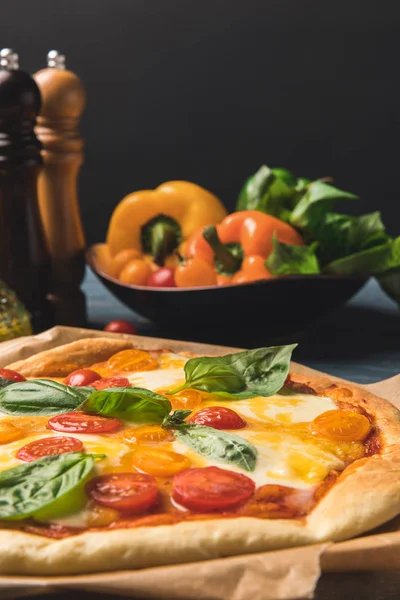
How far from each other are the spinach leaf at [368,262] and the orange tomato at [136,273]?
0.88m

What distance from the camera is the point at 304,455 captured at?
2283mm

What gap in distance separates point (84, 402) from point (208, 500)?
22.1 inches

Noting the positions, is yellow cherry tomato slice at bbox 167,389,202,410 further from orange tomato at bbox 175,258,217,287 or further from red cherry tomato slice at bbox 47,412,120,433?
orange tomato at bbox 175,258,217,287

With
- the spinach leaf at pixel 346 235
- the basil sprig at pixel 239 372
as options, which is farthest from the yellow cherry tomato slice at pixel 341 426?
the spinach leaf at pixel 346 235

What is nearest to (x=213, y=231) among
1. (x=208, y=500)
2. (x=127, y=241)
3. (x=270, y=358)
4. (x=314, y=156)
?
(x=127, y=241)

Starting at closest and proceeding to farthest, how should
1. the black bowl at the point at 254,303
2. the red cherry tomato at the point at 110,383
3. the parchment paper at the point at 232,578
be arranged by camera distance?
the parchment paper at the point at 232,578 → the red cherry tomato at the point at 110,383 → the black bowl at the point at 254,303

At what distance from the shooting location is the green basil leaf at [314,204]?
4047 millimetres

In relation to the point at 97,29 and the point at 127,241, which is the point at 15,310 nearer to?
the point at 127,241

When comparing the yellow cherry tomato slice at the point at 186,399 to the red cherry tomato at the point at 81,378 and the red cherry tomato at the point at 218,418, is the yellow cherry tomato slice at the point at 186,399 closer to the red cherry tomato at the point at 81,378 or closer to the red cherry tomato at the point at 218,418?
the red cherry tomato at the point at 218,418

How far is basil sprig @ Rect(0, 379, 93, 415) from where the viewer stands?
2.48 metres

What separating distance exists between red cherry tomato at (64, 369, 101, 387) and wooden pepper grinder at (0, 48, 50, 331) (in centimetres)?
100

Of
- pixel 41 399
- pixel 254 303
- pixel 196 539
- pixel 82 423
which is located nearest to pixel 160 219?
pixel 254 303

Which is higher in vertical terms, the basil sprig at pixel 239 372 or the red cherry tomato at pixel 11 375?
the basil sprig at pixel 239 372

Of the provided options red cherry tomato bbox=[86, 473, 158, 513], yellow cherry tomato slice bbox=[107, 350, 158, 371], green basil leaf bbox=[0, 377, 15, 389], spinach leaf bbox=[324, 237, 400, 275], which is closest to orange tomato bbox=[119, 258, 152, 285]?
spinach leaf bbox=[324, 237, 400, 275]
